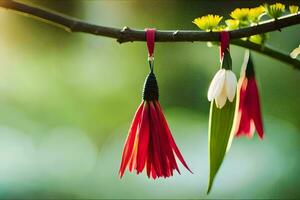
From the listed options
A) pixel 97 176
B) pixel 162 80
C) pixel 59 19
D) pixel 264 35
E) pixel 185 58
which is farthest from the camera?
pixel 185 58

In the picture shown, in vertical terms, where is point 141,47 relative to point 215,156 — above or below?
above

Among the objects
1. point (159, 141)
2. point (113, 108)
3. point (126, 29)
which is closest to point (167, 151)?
point (159, 141)

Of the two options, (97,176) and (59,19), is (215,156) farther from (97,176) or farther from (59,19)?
(97,176)

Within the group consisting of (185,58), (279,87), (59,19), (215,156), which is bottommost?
(215,156)

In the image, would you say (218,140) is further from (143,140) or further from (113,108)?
(113,108)

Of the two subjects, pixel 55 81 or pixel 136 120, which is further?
pixel 55 81

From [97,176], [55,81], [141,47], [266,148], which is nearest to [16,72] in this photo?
[55,81]

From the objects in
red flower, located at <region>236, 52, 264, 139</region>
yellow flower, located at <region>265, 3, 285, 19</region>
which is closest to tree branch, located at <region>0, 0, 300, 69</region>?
yellow flower, located at <region>265, 3, 285, 19</region>
